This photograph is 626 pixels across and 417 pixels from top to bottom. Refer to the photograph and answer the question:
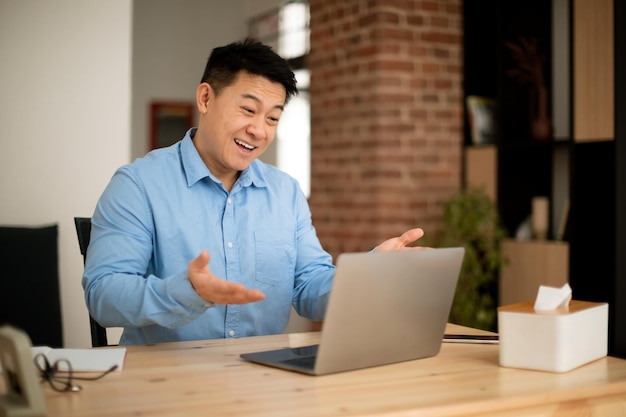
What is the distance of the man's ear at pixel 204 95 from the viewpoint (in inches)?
85.8

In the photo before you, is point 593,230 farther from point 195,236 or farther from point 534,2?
point 195,236

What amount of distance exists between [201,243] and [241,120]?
0.34 m

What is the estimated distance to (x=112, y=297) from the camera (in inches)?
70.6

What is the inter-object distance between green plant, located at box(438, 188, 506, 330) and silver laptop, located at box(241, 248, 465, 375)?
2.86 m

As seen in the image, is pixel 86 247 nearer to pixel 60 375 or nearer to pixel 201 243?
pixel 201 243

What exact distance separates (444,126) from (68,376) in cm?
374

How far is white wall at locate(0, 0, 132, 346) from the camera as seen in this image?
287 cm

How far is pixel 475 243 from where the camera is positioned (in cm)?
470

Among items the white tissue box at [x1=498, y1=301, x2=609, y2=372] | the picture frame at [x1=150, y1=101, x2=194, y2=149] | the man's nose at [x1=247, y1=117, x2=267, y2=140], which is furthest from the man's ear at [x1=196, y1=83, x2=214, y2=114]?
the picture frame at [x1=150, y1=101, x2=194, y2=149]

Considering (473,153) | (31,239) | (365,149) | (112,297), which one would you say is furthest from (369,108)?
(112,297)

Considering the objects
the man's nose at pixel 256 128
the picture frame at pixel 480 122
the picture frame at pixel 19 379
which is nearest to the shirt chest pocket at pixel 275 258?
the man's nose at pixel 256 128

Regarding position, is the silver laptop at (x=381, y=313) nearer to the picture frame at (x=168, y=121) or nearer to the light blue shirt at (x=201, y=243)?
the light blue shirt at (x=201, y=243)

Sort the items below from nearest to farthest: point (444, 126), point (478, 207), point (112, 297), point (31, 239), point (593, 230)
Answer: point (112, 297) → point (31, 239) → point (593, 230) → point (478, 207) → point (444, 126)

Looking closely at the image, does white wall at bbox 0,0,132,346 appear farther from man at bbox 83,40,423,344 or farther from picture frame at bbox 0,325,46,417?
picture frame at bbox 0,325,46,417
